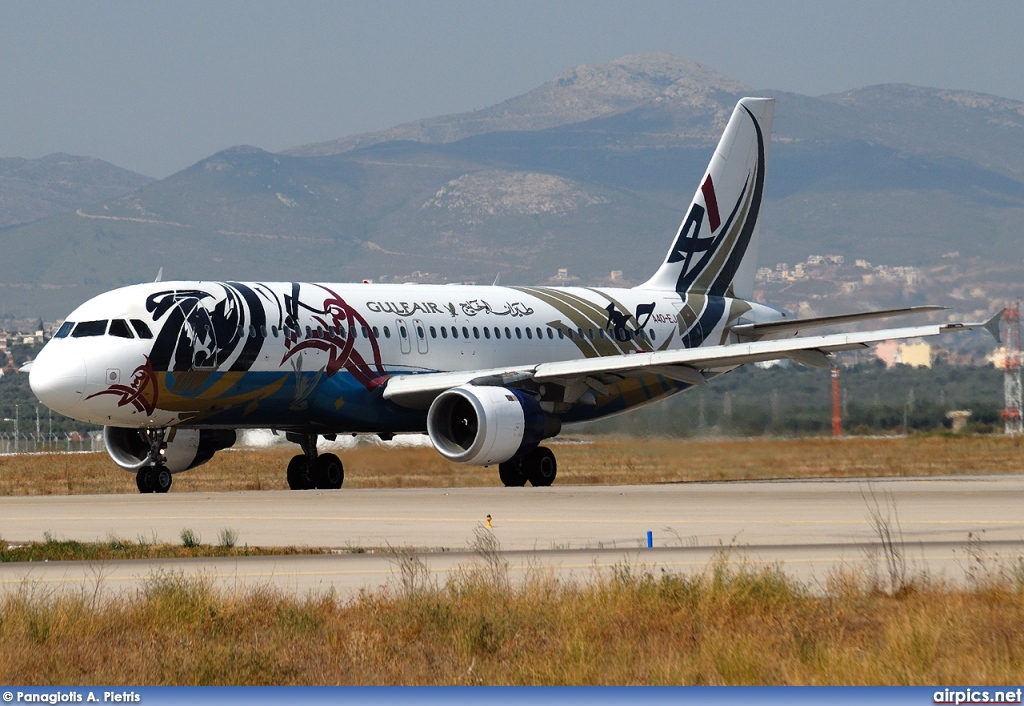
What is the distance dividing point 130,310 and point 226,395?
233 cm

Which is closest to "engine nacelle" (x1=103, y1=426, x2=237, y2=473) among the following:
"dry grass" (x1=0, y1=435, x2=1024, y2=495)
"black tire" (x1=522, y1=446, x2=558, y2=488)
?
"dry grass" (x1=0, y1=435, x2=1024, y2=495)

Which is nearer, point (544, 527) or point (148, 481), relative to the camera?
point (544, 527)

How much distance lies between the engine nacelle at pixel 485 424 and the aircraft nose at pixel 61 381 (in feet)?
21.2

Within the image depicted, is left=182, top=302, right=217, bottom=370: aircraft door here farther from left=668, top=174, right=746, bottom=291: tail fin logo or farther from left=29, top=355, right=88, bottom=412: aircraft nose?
left=668, top=174, right=746, bottom=291: tail fin logo

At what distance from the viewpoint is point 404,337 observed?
36.3m

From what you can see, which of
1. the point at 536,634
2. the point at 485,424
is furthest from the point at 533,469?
the point at 536,634

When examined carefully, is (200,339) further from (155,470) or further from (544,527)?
(544,527)

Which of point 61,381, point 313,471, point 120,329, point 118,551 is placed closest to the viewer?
point 118,551

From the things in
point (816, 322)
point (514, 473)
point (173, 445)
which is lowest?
point (514, 473)

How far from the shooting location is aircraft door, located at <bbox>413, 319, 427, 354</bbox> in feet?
120

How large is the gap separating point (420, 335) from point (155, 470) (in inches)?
244

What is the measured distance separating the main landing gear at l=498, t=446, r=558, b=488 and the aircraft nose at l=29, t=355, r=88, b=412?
8.68 meters

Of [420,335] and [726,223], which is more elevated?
[726,223]

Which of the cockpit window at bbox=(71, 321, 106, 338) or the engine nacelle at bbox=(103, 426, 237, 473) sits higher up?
the cockpit window at bbox=(71, 321, 106, 338)
